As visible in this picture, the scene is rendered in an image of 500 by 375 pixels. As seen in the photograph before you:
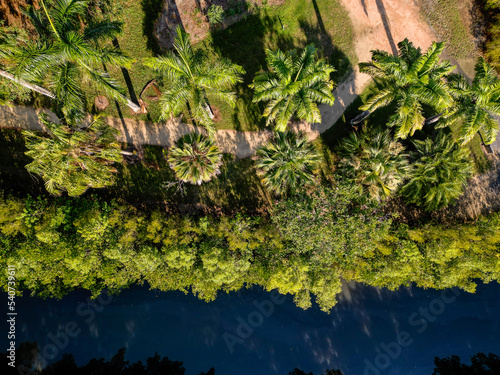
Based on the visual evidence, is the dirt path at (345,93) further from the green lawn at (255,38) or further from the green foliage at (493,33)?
the green foliage at (493,33)

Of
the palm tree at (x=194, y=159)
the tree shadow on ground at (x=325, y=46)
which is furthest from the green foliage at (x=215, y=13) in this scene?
the palm tree at (x=194, y=159)

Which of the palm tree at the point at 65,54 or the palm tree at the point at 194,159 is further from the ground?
the palm tree at the point at 65,54

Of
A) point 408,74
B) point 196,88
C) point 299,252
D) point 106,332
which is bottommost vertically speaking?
point 106,332

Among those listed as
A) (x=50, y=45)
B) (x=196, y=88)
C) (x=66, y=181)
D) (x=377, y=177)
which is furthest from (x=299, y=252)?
(x=50, y=45)

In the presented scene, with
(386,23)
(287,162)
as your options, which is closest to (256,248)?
(287,162)

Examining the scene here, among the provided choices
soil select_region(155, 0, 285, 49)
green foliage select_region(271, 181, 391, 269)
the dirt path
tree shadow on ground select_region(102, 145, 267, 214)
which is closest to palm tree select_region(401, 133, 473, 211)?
green foliage select_region(271, 181, 391, 269)

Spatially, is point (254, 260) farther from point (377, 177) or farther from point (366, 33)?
point (366, 33)

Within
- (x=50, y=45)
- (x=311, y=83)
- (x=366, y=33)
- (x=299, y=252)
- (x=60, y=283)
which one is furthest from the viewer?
(x=366, y=33)
